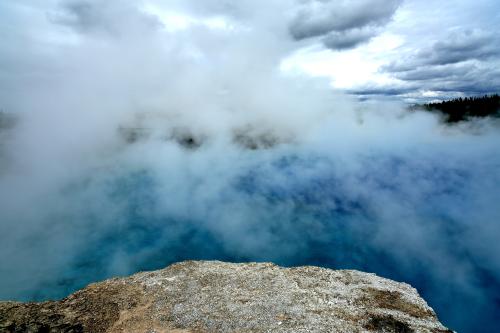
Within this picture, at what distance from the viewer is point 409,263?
109 feet

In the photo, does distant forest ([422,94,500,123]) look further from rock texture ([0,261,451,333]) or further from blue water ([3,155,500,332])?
rock texture ([0,261,451,333])

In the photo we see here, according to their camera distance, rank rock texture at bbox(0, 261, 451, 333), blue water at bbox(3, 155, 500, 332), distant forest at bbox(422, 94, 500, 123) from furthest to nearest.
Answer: distant forest at bbox(422, 94, 500, 123)
blue water at bbox(3, 155, 500, 332)
rock texture at bbox(0, 261, 451, 333)

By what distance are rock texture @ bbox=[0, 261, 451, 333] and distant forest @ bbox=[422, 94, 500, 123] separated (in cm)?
9634

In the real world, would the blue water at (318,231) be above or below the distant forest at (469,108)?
below

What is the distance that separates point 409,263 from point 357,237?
6.48 meters

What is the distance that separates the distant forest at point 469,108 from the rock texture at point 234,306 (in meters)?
96.3

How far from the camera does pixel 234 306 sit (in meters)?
12.2

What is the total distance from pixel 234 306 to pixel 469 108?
10406 cm

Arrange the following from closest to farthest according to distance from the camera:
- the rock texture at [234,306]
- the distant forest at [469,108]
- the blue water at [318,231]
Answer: the rock texture at [234,306] < the blue water at [318,231] < the distant forest at [469,108]

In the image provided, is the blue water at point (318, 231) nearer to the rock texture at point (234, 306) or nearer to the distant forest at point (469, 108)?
the rock texture at point (234, 306)

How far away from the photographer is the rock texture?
1118 centimetres

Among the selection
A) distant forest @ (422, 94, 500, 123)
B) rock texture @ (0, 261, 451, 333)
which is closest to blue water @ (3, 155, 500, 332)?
rock texture @ (0, 261, 451, 333)

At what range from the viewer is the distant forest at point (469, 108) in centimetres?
8888

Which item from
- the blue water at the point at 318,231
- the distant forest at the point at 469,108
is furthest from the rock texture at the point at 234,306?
the distant forest at the point at 469,108
